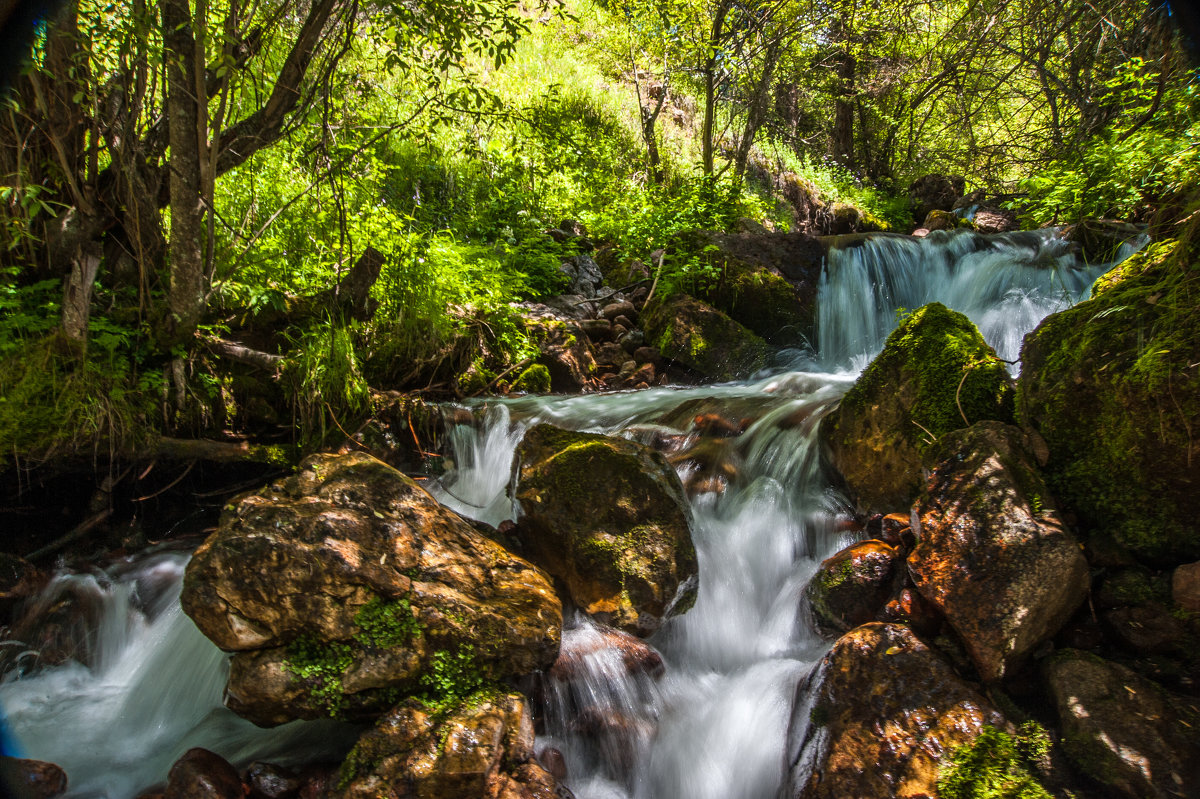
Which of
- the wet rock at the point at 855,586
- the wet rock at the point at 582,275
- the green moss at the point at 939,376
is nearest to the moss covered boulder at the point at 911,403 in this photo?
the green moss at the point at 939,376

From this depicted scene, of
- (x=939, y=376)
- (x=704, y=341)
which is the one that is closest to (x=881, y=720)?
(x=939, y=376)

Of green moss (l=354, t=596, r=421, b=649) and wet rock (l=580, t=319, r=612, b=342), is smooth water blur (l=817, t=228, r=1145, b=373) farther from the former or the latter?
green moss (l=354, t=596, r=421, b=649)

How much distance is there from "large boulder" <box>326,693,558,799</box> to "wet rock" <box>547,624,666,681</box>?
0.57 metres

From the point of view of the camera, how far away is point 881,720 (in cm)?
255

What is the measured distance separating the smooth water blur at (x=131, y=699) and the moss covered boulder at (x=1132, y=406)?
12.8 ft

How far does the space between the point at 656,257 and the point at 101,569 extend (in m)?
7.33

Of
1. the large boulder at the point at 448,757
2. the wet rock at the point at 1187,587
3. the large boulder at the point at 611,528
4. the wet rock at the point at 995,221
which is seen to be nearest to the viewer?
the large boulder at the point at 448,757

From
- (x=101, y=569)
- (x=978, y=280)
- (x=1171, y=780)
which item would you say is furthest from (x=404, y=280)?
(x=978, y=280)

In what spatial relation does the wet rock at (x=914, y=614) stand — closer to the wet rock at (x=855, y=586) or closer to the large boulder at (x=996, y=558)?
the large boulder at (x=996, y=558)

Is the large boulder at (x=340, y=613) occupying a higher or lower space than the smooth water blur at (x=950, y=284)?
lower

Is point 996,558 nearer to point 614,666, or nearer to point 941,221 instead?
point 614,666

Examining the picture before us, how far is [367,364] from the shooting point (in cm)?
557

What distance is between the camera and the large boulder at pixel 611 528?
3576 mm

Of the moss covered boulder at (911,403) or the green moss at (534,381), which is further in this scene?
the green moss at (534,381)
